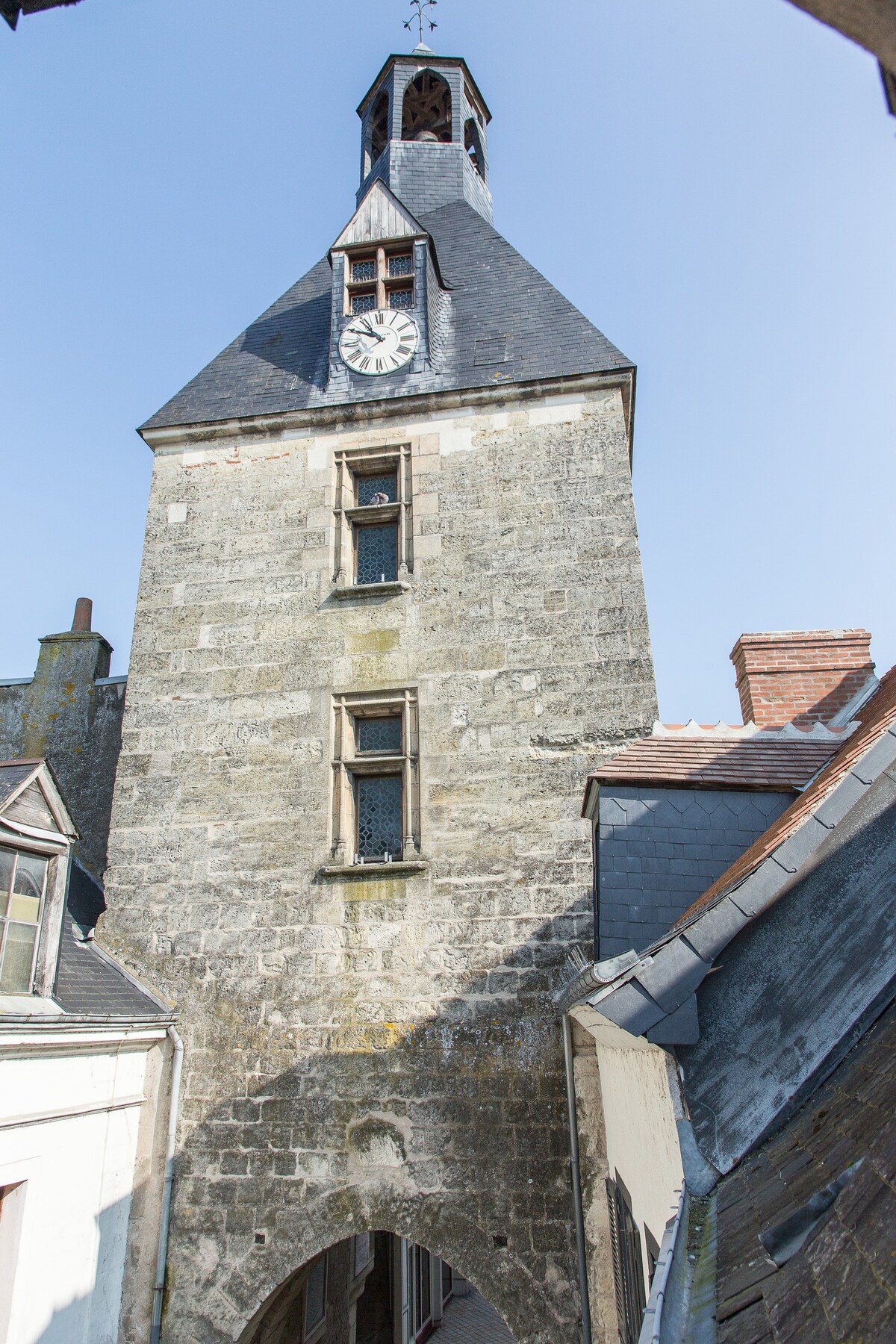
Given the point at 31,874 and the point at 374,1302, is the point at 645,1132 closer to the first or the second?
the point at 31,874

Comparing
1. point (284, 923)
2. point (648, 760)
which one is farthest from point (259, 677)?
point (648, 760)

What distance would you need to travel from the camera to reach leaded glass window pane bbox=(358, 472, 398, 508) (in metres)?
8.66

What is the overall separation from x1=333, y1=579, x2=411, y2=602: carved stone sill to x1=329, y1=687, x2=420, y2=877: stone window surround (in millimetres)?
899

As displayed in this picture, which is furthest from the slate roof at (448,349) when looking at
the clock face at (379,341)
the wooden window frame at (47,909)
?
the wooden window frame at (47,909)

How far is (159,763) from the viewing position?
7.71 metres

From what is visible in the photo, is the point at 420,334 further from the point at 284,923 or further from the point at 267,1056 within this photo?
the point at 267,1056

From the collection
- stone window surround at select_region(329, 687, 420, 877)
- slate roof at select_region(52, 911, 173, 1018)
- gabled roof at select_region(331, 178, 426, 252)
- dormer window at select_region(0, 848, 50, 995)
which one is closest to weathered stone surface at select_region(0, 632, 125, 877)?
slate roof at select_region(52, 911, 173, 1018)

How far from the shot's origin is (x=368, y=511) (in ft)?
27.5

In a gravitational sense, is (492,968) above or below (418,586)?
below

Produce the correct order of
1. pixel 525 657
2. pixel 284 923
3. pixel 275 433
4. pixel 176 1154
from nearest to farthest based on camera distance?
pixel 176 1154, pixel 284 923, pixel 525 657, pixel 275 433

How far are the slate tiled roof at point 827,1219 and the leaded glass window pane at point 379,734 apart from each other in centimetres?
538

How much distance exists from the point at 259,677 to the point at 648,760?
3514 millimetres

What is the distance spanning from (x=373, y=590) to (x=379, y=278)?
376 cm

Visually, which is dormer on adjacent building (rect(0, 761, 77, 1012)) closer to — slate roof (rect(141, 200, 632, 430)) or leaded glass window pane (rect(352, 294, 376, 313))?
slate roof (rect(141, 200, 632, 430))
